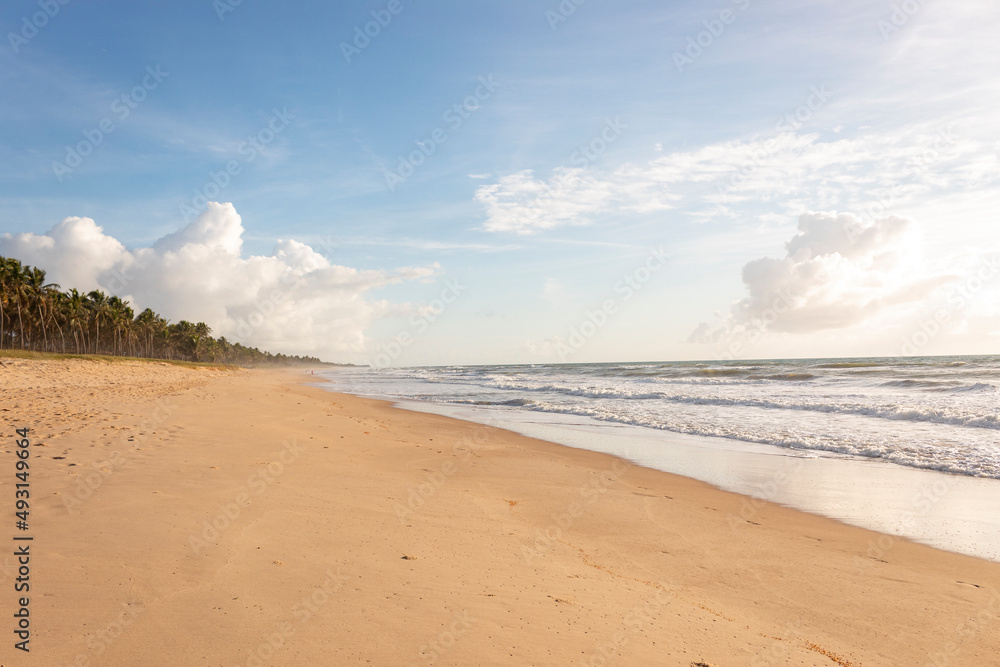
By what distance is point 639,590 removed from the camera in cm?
520

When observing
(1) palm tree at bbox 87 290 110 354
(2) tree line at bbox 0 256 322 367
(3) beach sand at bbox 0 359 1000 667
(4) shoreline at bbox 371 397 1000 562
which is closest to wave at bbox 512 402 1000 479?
(4) shoreline at bbox 371 397 1000 562

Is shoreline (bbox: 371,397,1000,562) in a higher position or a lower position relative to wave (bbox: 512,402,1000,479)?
lower

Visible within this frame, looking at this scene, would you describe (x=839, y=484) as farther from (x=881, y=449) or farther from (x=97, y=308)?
(x=97, y=308)

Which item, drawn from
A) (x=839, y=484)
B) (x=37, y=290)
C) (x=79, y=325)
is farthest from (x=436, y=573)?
(x=79, y=325)

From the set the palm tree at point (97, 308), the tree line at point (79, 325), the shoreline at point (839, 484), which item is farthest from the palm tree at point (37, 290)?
the shoreline at point (839, 484)

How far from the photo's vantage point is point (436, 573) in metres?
5.04

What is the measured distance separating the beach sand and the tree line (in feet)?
238

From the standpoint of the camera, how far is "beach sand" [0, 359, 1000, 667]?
3.78 meters

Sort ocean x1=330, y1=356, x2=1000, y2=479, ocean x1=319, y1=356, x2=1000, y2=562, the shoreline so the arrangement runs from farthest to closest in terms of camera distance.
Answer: ocean x1=330, y1=356, x2=1000, y2=479, ocean x1=319, y1=356, x2=1000, y2=562, the shoreline

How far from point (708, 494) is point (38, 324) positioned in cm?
9432

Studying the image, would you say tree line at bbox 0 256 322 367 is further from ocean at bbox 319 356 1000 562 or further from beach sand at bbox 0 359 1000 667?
beach sand at bbox 0 359 1000 667

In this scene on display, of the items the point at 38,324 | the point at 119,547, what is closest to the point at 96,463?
the point at 119,547

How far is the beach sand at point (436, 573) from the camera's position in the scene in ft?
12.4

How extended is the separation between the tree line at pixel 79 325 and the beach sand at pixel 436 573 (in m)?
72.6
